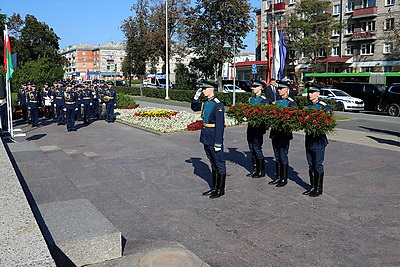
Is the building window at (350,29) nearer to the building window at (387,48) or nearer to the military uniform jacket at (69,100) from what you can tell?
the building window at (387,48)

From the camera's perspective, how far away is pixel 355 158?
998 cm

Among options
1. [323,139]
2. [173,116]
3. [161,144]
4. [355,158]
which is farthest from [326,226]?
[173,116]

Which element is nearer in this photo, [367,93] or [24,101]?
[24,101]

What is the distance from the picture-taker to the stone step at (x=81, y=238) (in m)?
3.97

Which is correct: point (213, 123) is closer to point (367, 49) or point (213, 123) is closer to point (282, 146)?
point (282, 146)

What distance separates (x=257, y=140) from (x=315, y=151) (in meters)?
1.48

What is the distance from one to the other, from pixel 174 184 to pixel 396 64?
43.2 meters

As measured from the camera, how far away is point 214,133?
6.54m

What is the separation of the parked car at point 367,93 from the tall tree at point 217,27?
32.4 feet

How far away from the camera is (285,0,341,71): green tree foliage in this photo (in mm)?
45344

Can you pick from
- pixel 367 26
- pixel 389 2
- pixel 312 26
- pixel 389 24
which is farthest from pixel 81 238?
pixel 367 26


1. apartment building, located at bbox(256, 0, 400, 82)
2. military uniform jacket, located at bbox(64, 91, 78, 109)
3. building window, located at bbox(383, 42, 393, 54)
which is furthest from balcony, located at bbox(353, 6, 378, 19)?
military uniform jacket, located at bbox(64, 91, 78, 109)

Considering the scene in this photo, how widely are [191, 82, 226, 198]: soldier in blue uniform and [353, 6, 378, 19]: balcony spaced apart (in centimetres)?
4667

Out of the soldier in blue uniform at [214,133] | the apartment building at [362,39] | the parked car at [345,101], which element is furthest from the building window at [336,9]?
the soldier in blue uniform at [214,133]
